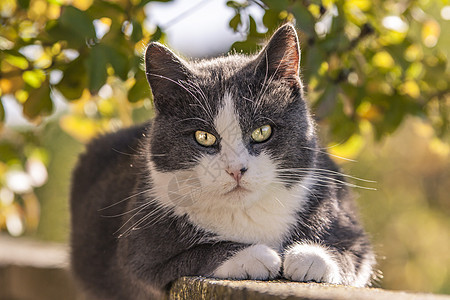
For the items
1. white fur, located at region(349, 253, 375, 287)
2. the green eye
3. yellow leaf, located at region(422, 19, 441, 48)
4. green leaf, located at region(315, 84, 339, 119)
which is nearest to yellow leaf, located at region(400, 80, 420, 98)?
yellow leaf, located at region(422, 19, 441, 48)

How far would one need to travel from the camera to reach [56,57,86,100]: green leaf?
1780 mm

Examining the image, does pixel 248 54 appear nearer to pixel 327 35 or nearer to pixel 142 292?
pixel 327 35

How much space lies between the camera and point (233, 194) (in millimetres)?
1350

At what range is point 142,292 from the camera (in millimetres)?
1595

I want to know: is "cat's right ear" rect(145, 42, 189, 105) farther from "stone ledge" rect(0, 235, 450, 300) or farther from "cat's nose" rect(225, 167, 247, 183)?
"stone ledge" rect(0, 235, 450, 300)

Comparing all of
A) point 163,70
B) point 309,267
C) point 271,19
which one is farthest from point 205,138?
point 271,19

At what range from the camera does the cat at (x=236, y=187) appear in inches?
52.5

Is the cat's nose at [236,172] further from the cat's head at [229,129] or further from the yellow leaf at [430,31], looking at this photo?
the yellow leaf at [430,31]

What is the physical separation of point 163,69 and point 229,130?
0.29m

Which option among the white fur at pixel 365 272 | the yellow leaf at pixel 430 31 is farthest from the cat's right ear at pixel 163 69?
the yellow leaf at pixel 430 31

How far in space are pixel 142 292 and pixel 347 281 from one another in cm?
58

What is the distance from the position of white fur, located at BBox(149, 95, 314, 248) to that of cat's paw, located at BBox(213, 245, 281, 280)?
12cm

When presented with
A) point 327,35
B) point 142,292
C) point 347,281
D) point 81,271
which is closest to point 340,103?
point 327,35

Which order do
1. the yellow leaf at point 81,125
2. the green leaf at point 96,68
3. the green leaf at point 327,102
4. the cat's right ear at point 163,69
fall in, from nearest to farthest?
the cat's right ear at point 163,69, the green leaf at point 96,68, the green leaf at point 327,102, the yellow leaf at point 81,125
